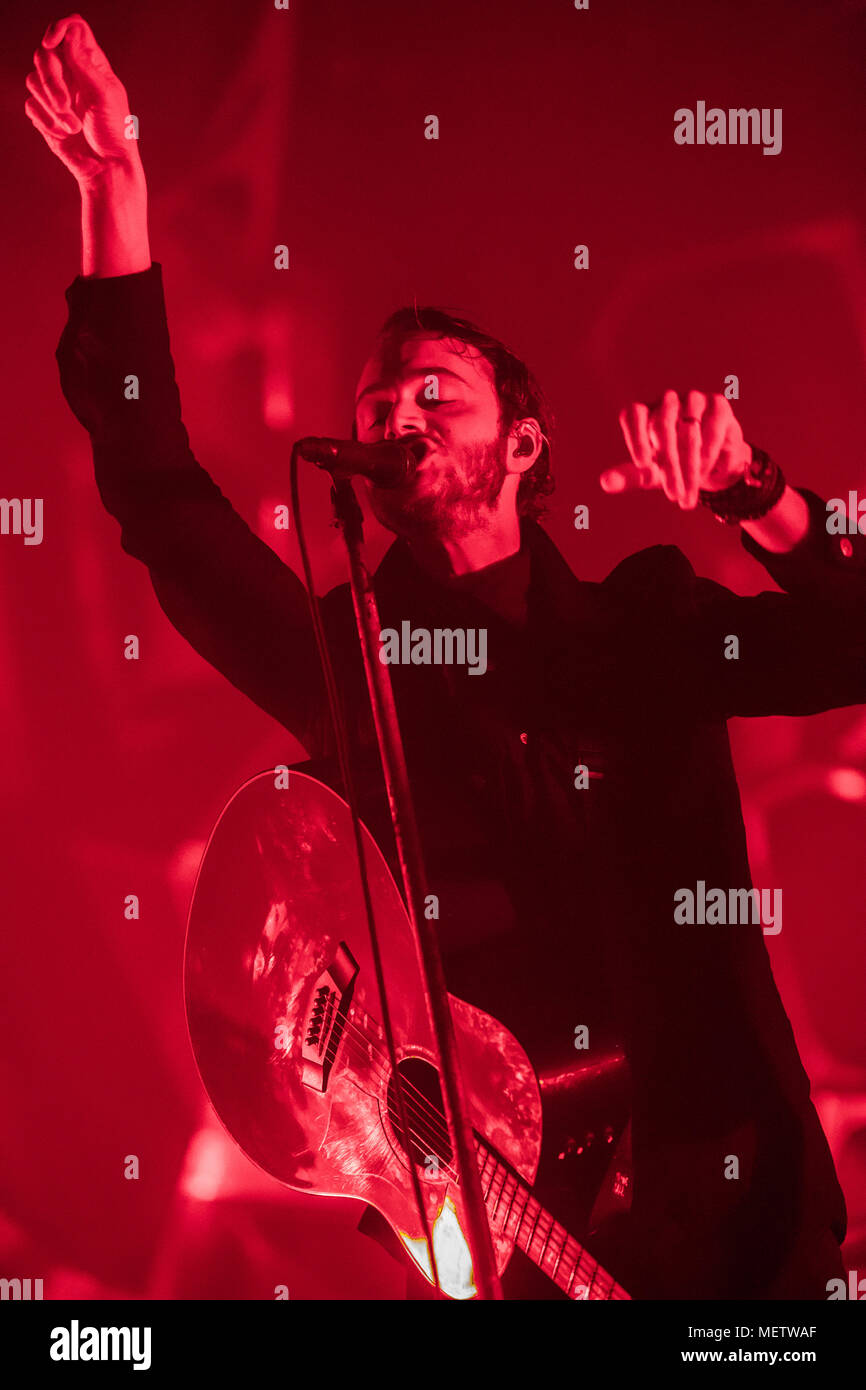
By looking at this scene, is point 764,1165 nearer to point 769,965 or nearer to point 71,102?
point 769,965

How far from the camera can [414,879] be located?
5.28 ft

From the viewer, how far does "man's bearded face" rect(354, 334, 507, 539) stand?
173 centimetres

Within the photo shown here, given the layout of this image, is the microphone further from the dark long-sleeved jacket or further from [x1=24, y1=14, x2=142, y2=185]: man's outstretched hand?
[x1=24, y1=14, x2=142, y2=185]: man's outstretched hand

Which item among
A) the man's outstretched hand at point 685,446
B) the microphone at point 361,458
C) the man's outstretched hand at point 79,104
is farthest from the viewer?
the man's outstretched hand at point 79,104

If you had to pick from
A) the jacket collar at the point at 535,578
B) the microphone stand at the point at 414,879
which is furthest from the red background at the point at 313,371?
the microphone stand at the point at 414,879

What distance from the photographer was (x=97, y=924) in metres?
1.78

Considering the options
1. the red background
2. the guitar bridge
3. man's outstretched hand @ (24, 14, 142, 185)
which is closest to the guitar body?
the guitar bridge

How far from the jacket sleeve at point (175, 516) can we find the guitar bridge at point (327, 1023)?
37 cm

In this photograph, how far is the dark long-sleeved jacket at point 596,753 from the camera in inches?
63.8

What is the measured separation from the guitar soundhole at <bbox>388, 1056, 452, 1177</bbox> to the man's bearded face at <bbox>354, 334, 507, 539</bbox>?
839 mm

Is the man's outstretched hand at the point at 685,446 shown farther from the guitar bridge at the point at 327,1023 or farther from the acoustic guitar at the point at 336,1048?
the guitar bridge at the point at 327,1023

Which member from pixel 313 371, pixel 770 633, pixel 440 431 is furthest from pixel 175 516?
pixel 770 633

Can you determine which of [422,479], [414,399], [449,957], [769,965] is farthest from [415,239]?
[769,965]
